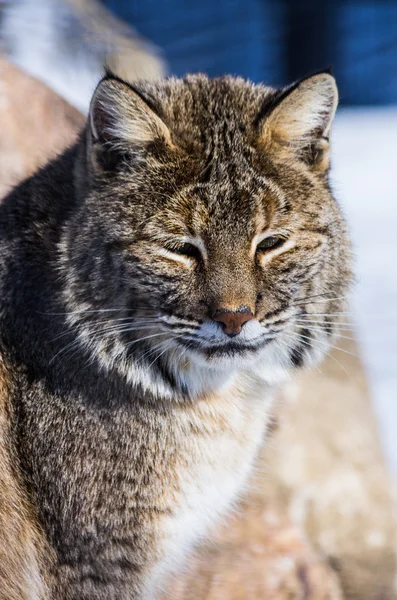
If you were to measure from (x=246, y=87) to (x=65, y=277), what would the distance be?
1.02m

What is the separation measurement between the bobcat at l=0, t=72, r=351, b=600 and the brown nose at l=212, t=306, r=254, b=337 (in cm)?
2

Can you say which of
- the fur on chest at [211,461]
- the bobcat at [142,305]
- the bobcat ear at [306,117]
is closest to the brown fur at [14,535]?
the bobcat at [142,305]

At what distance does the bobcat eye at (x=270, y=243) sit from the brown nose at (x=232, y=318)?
0.85ft

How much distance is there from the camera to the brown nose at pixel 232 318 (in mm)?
2816

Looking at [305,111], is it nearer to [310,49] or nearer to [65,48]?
[65,48]

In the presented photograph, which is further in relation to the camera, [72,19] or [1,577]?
[72,19]

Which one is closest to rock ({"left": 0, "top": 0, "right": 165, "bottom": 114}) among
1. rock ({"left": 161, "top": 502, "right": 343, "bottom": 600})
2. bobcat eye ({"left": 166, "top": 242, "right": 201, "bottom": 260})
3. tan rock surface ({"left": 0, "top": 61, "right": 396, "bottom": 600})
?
tan rock surface ({"left": 0, "top": 61, "right": 396, "bottom": 600})


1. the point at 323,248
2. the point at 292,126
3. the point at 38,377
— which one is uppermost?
the point at 292,126

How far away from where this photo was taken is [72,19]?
6672 mm

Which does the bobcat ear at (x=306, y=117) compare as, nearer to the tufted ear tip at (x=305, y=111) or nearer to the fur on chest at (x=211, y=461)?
the tufted ear tip at (x=305, y=111)

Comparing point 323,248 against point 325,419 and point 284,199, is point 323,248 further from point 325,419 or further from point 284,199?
point 325,419

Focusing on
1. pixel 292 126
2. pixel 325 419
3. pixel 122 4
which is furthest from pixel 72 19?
pixel 292 126

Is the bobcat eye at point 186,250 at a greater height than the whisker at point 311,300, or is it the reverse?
the bobcat eye at point 186,250

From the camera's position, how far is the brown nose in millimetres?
2816
